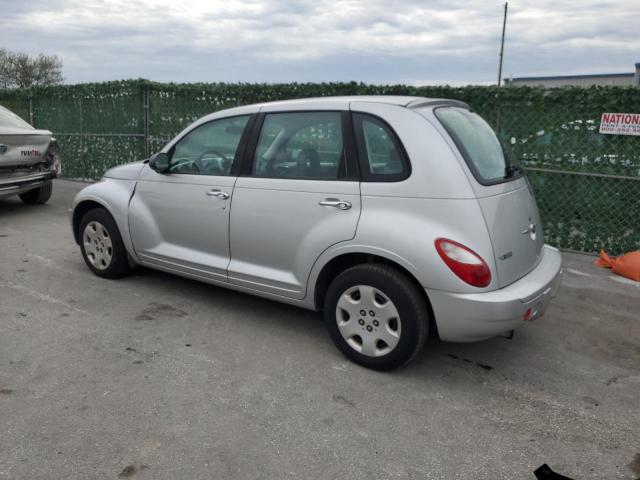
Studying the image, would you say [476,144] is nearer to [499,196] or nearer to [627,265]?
[499,196]

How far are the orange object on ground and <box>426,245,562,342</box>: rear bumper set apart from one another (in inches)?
125

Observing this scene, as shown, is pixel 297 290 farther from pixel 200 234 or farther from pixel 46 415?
pixel 46 415

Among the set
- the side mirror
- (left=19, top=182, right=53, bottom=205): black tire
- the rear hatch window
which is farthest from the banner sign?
(left=19, top=182, right=53, bottom=205): black tire

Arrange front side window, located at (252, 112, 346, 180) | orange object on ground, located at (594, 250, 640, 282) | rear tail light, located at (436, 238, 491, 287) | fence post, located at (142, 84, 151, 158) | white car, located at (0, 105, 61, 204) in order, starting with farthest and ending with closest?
fence post, located at (142, 84, 151, 158) < white car, located at (0, 105, 61, 204) < orange object on ground, located at (594, 250, 640, 282) < front side window, located at (252, 112, 346, 180) < rear tail light, located at (436, 238, 491, 287)

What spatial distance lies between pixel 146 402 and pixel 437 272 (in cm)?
186

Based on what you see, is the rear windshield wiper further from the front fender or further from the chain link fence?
the front fender

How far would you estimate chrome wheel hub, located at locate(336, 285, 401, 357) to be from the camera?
3.39 meters

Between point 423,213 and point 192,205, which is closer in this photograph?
point 423,213

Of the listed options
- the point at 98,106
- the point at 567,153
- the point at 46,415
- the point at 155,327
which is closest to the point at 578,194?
the point at 567,153

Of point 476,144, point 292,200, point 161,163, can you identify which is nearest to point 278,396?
point 292,200

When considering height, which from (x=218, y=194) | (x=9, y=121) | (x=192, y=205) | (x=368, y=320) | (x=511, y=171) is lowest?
(x=368, y=320)

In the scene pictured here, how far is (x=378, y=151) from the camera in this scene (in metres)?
3.52

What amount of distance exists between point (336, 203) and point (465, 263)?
939 mm

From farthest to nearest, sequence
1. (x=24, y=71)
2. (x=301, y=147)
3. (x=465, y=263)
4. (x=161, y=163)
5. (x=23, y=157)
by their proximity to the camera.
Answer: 1. (x=24, y=71)
2. (x=23, y=157)
3. (x=161, y=163)
4. (x=301, y=147)
5. (x=465, y=263)
